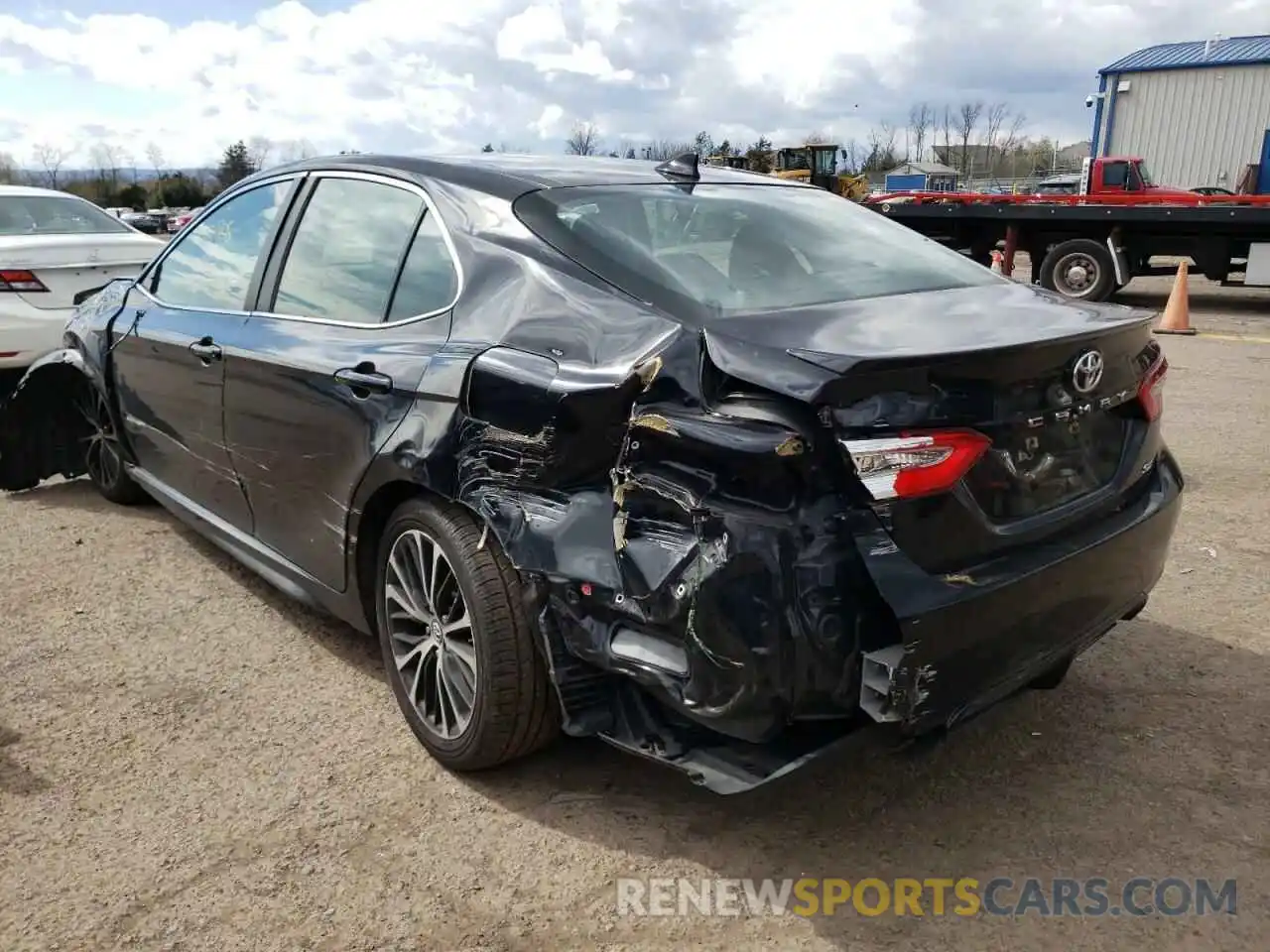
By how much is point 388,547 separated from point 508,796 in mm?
784

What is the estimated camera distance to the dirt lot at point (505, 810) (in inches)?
91.4

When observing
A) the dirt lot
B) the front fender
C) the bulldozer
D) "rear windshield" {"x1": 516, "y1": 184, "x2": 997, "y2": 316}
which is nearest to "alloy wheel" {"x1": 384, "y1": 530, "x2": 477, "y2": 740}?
the dirt lot

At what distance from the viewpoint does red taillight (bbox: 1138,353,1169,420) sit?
277cm

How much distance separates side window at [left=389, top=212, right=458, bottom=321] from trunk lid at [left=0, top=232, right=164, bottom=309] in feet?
16.0

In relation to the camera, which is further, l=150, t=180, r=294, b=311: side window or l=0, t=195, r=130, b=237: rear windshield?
l=0, t=195, r=130, b=237: rear windshield

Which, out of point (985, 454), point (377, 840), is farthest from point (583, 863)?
point (985, 454)

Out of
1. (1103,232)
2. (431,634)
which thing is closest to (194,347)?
(431,634)

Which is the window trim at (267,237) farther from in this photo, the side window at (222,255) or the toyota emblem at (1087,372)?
the toyota emblem at (1087,372)

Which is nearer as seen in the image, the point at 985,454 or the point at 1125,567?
the point at 985,454

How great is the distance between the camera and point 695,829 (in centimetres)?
266

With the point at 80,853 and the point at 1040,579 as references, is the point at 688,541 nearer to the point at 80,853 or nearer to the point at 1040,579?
the point at 1040,579

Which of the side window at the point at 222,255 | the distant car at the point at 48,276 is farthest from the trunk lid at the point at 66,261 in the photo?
the side window at the point at 222,255

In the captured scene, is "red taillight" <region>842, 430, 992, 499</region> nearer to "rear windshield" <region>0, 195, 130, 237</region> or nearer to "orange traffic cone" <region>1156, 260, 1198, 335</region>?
"rear windshield" <region>0, 195, 130, 237</region>

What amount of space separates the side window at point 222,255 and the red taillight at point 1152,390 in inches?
112
